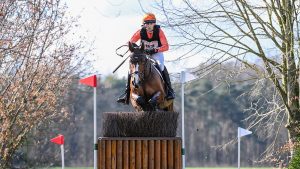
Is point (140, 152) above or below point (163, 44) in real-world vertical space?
below

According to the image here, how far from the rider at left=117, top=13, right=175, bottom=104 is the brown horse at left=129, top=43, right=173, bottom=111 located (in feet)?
1.26

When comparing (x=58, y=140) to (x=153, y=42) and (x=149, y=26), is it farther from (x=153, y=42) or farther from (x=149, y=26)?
(x=149, y=26)

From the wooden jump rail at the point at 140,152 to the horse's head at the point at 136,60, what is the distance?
1056 millimetres

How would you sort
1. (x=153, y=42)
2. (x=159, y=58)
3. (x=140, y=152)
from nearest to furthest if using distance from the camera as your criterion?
(x=140, y=152)
(x=159, y=58)
(x=153, y=42)

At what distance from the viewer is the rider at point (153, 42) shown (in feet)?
48.5

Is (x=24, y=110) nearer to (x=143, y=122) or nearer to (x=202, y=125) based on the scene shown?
(x=143, y=122)

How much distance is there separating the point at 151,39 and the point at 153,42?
0.24 feet

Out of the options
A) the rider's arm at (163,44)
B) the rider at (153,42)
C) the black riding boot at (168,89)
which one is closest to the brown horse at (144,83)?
the black riding boot at (168,89)

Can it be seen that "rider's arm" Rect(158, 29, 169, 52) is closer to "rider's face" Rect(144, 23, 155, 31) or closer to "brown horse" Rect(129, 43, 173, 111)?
"rider's face" Rect(144, 23, 155, 31)

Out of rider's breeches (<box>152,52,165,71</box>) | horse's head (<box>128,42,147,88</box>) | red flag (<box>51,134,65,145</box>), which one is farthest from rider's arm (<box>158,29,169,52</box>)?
red flag (<box>51,134,65,145</box>)

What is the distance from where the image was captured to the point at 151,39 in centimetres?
1502

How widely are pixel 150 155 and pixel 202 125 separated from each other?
4108 cm

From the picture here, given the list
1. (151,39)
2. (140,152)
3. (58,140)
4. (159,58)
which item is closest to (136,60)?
(159,58)

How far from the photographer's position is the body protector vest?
14977 mm
